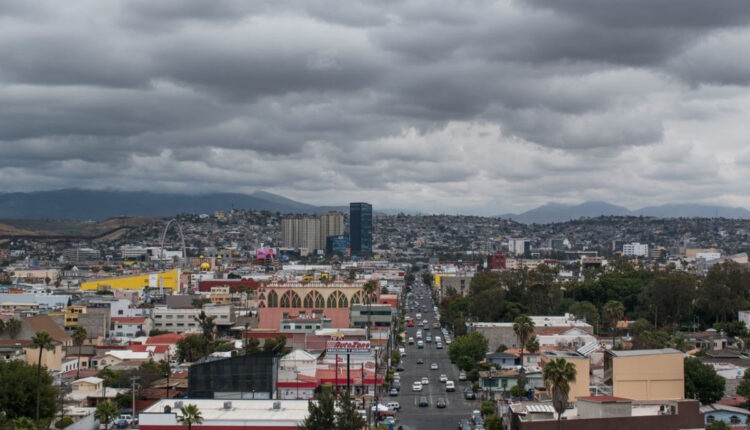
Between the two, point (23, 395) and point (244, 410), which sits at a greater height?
point (23, 395)

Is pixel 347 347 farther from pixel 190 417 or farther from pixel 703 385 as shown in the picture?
pixel 703 385

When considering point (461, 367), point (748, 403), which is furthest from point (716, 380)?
point (461, 367)

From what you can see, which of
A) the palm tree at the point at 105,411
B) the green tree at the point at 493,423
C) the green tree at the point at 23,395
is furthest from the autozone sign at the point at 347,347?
the green tree at the point at 23,395

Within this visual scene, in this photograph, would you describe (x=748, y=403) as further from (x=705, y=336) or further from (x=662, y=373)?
(x=705, y=336)

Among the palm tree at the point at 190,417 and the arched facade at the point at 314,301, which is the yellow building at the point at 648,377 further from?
the arched facade at the point at 314,301

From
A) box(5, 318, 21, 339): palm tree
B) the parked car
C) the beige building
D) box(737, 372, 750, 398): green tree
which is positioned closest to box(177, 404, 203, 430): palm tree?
the parked car

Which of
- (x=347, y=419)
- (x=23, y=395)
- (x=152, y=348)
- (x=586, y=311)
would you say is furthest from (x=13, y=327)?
(x=586, y=311)

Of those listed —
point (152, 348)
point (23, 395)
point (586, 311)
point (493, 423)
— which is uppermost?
point (586, 311)
